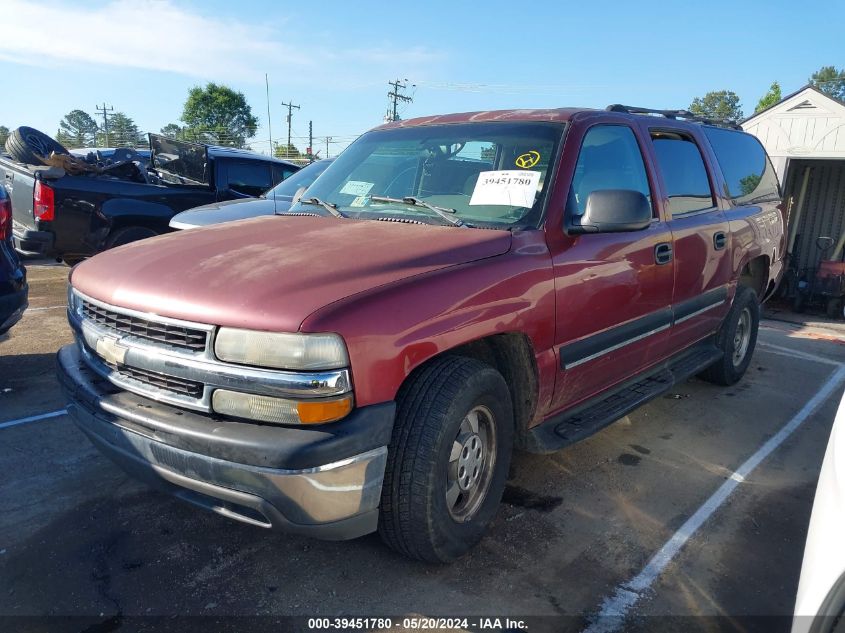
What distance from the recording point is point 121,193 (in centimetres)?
745

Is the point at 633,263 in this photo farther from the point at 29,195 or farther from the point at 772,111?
the point at 772,111

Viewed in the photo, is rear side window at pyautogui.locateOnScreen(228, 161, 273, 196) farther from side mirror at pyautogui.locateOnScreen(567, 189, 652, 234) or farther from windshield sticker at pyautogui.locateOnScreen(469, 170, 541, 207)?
side mirror at pyautogui.locateOnScreen(567, 189, 652, 234)

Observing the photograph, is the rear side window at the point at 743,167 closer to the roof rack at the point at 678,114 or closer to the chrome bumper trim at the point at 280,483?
the roof rack at the point at 678,114

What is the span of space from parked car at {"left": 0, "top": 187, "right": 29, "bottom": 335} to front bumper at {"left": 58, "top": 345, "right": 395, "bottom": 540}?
8.26 ft

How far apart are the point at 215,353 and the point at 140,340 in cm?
43

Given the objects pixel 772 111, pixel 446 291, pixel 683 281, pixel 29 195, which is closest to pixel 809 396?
pixel 683 281

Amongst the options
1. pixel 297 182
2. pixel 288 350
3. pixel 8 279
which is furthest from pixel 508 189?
pixel 297 182

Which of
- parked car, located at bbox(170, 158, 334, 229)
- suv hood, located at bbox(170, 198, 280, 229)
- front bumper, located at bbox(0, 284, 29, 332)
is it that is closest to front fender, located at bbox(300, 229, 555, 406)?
front bumper, located at bbox(0, 284, 29, 332)

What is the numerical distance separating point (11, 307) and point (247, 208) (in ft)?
8.28

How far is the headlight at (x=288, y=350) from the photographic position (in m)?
2.10

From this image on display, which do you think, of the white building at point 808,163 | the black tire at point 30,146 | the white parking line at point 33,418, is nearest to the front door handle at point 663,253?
the white parking line at point 33,418

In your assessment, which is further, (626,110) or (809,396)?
(809,396)

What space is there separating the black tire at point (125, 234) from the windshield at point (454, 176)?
4.58 metres

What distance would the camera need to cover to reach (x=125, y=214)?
293 inches
